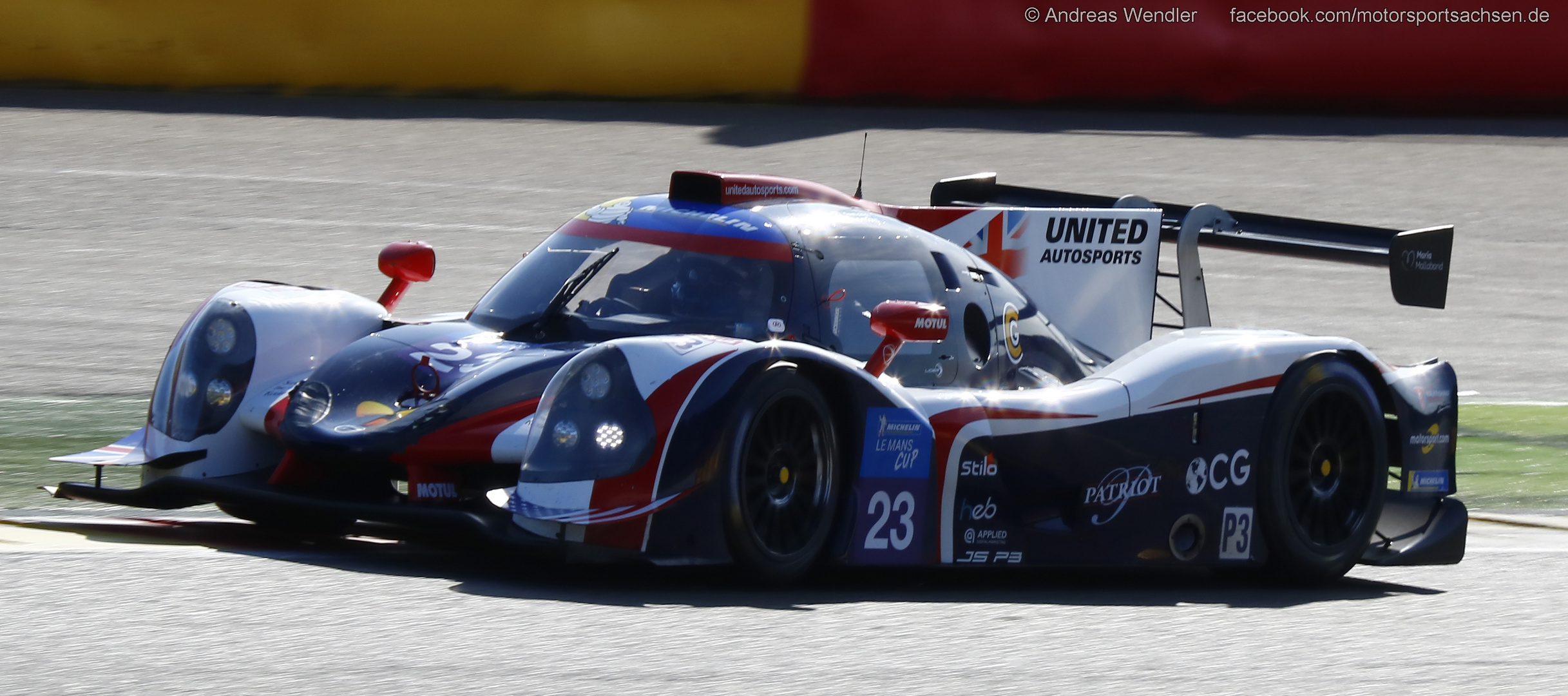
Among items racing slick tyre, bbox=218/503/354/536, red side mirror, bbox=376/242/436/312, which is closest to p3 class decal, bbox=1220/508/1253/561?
racing slick tyre, bbox=218/503/354/536

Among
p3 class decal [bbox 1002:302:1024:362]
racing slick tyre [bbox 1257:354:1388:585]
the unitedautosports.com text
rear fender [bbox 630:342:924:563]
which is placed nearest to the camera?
rear fender [bbox 630:342:924:563]

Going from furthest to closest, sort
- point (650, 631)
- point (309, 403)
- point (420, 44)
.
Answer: point (420, 44) → point (309, 403) → point (650, 631)

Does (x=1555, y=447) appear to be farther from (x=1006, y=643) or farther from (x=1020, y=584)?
(x=1006, y=643)

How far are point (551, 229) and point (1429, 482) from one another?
8.52 m

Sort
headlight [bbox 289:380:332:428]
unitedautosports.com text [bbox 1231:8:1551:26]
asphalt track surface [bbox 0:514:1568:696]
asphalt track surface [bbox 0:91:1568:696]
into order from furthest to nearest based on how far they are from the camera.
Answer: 1. unitedautosports.com text [bbox 1231:8:1551:26]
2. headlight [bbox 289:380:332:428]
3. asphalt track surface [bbox 0:91:1568:696]
4. asphalt track surface [bbox 0:514:1568:696]

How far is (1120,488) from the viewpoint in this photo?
631 cm

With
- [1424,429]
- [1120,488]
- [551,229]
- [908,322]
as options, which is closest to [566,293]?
[908,322]

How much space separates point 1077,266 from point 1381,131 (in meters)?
10.8

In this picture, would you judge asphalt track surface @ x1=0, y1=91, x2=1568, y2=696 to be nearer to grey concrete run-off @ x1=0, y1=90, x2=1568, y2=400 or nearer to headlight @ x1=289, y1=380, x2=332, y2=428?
grey concrete run-off @ x1=0, y1=90, x2=1568, y2=400

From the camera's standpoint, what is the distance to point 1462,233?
51.0 feet

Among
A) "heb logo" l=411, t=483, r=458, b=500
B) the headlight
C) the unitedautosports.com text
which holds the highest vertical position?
the unitedautosports.com text

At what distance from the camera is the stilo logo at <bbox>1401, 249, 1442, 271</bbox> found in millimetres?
7730

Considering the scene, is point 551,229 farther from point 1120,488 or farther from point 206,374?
point 1120,488

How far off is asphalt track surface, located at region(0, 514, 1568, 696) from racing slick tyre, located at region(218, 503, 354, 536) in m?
0.07
